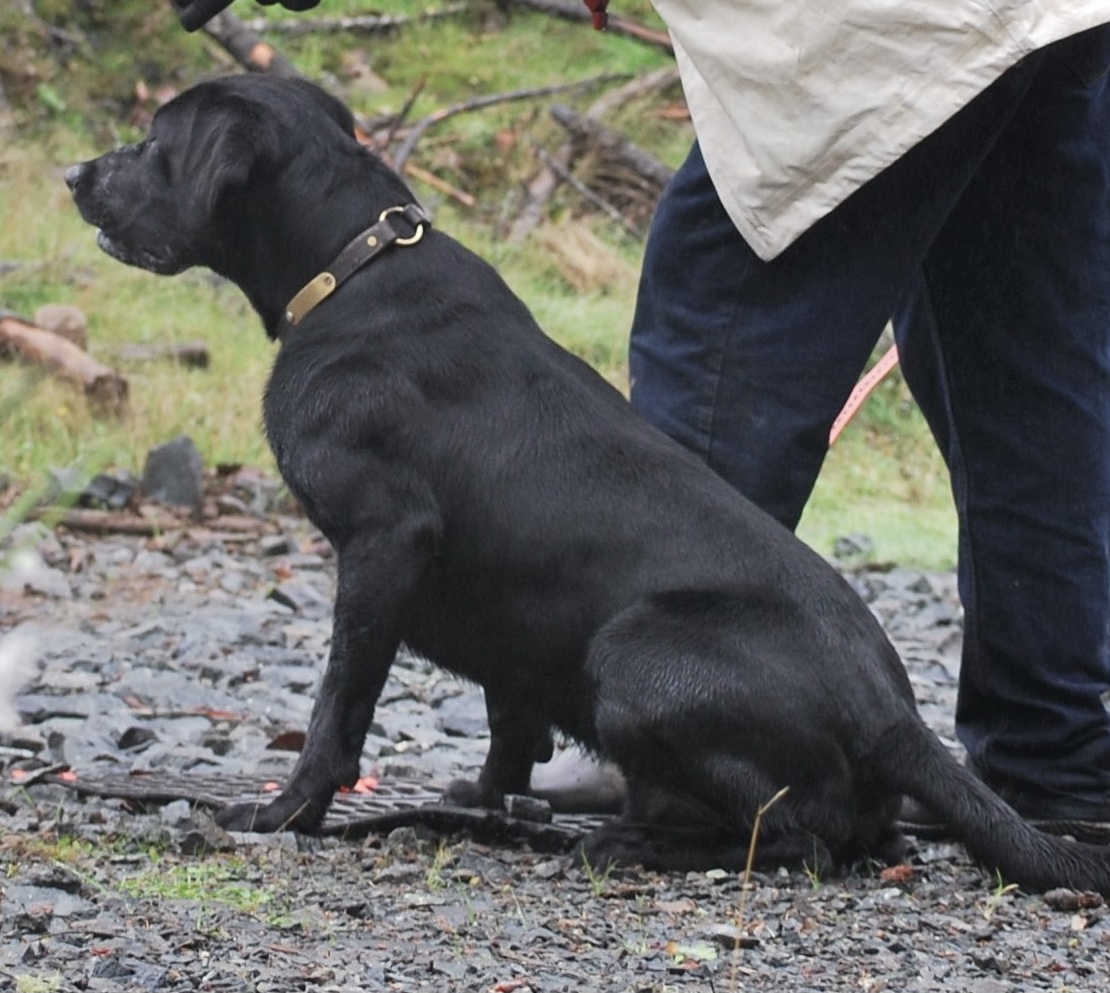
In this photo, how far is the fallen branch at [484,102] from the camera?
10797 millimetres

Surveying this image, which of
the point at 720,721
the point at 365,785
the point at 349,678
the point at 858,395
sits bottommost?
the point at 365,785

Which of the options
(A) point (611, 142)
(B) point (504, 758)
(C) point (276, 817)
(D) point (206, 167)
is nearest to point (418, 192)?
(A) point (611, 142)

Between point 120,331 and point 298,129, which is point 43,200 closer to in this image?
point 120,331

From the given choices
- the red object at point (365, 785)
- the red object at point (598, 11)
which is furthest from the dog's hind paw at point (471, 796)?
the red object at point (598, 11)

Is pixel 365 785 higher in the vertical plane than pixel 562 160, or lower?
lower

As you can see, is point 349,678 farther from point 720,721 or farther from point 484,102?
point 484,102

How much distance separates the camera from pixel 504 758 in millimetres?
3719

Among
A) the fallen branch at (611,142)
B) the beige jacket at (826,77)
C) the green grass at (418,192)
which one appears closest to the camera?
the beige jacket at (826,77)

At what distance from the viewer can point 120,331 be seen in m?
9.25

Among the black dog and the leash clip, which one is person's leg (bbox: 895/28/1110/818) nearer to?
the black dog

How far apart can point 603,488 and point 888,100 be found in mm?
801

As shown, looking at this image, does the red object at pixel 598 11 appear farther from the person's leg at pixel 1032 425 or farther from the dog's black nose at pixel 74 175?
the dog's black nose at pixel 74 175

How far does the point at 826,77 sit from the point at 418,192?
9429 mm

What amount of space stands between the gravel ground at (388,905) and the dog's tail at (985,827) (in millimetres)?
52
